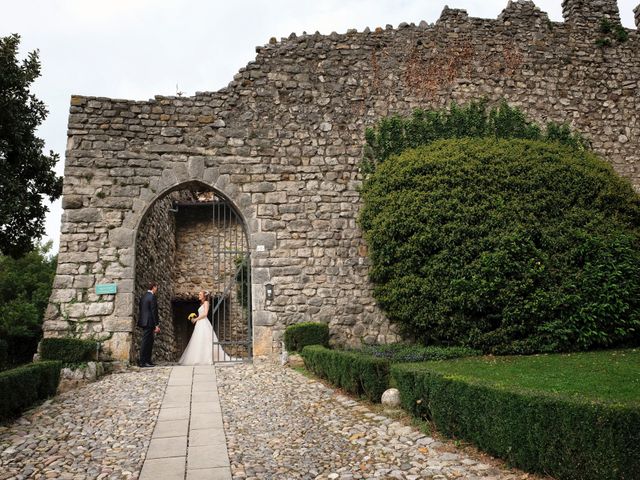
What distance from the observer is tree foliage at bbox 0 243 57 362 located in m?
16.4

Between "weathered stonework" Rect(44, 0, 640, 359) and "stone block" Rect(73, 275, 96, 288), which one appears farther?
"weathered stonework" Rect(44, 0, 640, 359)

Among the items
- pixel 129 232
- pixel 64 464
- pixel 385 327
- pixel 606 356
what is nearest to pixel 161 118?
pixel 129 232

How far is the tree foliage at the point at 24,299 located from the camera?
16438 mm

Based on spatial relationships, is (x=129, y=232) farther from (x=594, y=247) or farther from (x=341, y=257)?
(x=594, y=247)

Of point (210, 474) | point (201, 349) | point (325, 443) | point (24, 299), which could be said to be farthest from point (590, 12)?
point (24, 299)

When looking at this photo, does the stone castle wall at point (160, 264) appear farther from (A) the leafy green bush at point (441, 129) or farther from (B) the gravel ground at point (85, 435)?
(A) the leafy green bush at point (441, 129)

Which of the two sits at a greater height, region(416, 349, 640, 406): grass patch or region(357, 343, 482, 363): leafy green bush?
region(357, 343, 482, 363): leafy green bush

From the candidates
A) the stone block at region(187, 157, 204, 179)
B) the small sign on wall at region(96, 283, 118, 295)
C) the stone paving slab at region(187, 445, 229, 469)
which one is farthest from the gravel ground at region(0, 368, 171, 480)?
the stone block at region(187, 157, 204, 179)

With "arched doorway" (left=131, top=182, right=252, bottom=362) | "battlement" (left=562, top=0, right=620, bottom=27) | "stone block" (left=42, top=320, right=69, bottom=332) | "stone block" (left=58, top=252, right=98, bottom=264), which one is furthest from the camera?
"arched doorway" (left=131, top=182, right=252, bottom=362)

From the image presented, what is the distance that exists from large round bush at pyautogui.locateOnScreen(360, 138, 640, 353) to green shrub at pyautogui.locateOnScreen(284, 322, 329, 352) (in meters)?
1.48

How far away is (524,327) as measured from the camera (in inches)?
356

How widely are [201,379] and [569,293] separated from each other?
6401 mm

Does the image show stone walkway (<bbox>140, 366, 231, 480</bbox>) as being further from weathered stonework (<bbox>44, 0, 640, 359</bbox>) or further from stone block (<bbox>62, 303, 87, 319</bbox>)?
weathered stonework (<bbox>44, 0, 640, 359</bbox>)

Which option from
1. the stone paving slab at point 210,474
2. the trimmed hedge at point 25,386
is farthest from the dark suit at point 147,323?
the stone paving slab at point 210,474
